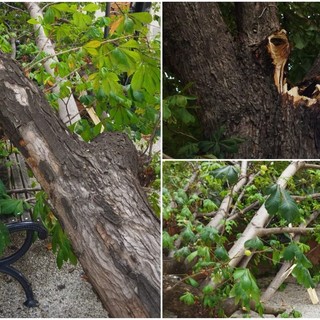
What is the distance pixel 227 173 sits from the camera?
1.01m

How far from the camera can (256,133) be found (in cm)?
110

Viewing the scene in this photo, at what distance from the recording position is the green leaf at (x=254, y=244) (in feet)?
3.43

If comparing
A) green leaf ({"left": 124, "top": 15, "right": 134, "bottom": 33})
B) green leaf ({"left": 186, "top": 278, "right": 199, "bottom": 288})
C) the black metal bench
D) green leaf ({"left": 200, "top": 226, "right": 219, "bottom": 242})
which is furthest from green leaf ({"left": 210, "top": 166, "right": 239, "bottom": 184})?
the black metal bench

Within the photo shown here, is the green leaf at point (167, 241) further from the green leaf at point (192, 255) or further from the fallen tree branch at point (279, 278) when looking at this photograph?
the fallen tree branch at point (279, 278)

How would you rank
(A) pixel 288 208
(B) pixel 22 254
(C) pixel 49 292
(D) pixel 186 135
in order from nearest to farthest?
1. (A) pixel 288 208
2. (D) pixel 186 135
3. (B) pixel 22 254
4. (C) pixel 49 292

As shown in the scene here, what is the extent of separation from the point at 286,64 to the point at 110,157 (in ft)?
1.37

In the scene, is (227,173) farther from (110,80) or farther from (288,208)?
(110,80)

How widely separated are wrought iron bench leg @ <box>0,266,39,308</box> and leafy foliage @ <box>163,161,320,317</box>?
56 cm

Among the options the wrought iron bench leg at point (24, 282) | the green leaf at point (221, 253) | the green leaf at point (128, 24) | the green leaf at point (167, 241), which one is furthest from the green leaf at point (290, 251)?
the wrought iron bench leg at point (24, 282)

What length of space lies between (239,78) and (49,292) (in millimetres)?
828

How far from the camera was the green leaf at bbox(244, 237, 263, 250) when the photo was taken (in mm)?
1047

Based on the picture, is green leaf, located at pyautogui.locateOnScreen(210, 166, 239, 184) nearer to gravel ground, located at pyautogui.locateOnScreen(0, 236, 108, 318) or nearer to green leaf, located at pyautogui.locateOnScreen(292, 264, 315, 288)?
green leaf, located at pyautogui.locateOnScreen(292, 264, 315, 288)

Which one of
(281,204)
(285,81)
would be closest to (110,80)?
(285,81)

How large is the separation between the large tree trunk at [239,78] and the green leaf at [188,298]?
316 mm
